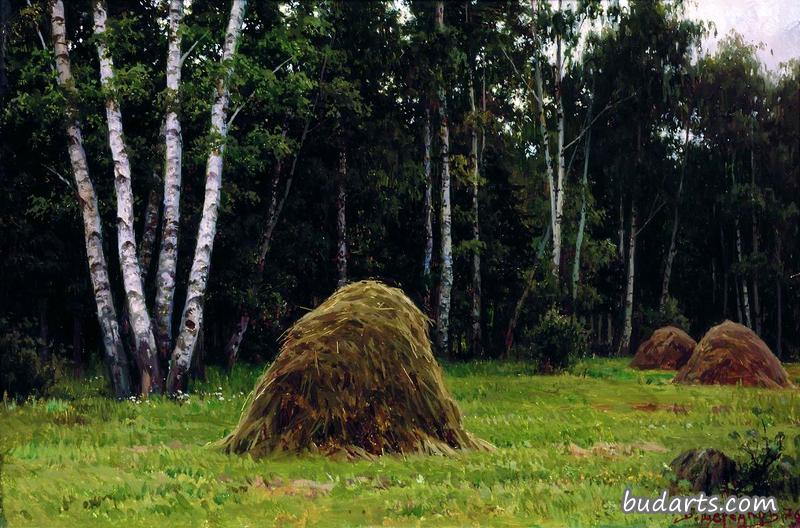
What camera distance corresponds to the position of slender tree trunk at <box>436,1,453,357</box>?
3475 cm

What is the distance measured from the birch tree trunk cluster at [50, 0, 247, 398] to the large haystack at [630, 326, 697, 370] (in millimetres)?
17352

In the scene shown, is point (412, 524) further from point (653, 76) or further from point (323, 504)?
point (653, 76)

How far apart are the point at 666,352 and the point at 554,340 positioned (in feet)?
20.7

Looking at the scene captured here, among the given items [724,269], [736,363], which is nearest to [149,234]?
[736,363]

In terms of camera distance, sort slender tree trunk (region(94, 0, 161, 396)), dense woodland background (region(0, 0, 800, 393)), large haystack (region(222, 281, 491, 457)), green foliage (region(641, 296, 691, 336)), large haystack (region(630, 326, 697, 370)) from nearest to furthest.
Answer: large haystack (region(222, 281, 491, 457)) < slender tree trunk (region(94, 0, 161, 396)) < dense woodland background (region(0, 0, 800, 393)) < large haystack (region(630, 326, 697, 370)) < green foliage (region(641, 296, 691, 336))

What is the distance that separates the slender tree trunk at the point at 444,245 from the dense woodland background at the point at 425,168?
0.12 metres

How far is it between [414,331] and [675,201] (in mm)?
39518

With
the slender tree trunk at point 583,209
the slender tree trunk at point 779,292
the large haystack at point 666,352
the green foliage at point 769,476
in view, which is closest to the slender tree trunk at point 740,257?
the slender tree trunk at point 779,292

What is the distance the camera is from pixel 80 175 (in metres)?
21.4

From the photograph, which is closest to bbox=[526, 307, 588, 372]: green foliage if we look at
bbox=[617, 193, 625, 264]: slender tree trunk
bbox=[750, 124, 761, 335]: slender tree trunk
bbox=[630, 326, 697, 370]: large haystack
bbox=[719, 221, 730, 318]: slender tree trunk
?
bbox=[630, 326, 697, 370]: large haystack

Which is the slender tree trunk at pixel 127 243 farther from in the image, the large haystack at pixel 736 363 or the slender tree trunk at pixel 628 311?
the slender tree trunk at pixel 628 311

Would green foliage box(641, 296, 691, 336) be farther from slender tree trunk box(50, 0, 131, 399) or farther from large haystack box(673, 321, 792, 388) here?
slender tree trunk box(50, 0, 131, 399)

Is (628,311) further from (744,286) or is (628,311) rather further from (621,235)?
(744,286)

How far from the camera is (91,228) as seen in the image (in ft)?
69.9
